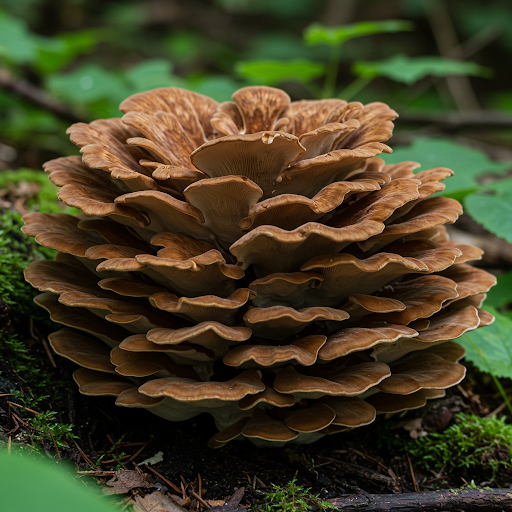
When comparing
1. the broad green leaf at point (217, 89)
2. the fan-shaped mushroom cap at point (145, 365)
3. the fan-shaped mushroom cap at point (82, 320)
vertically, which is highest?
the broad green leaf at point (217, 89)

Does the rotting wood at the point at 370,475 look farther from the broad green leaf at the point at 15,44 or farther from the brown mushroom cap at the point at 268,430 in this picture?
the broad green leaf at the point at 15,44

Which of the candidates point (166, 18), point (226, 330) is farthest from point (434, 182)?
point (166, 18)

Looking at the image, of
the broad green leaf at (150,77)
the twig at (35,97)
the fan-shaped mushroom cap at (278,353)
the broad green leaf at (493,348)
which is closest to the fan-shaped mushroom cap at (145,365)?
the fan-shaped mushroom cap at (278,353)

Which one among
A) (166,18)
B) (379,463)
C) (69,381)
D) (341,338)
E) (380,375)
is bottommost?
(379,463)

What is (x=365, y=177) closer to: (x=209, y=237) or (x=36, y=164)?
(x=209, y=237)

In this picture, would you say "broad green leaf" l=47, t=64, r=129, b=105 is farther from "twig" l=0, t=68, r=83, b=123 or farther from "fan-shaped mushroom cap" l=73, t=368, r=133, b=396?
"fan-shaped mushroom cap" l=73, t=368, r=133, b=396
